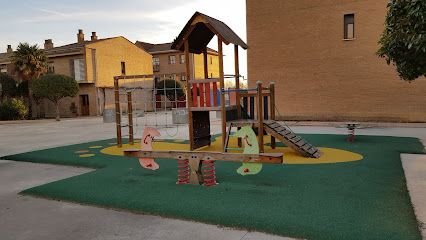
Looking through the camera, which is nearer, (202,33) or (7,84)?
(202,33)

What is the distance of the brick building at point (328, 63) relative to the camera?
20.0 meters

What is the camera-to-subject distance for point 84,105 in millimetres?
38812

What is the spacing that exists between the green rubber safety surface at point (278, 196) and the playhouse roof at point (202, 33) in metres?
3.31

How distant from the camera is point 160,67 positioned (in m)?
54.4

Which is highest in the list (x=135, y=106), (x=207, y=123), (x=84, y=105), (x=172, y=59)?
(x=172, y=59)

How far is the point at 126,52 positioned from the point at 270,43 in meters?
24.6

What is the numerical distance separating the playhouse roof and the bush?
2819 centimetres

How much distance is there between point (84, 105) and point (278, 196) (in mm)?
36974

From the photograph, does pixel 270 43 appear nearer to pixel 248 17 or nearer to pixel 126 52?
pixel 248 17

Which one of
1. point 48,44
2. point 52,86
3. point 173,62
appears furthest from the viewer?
point 173,62

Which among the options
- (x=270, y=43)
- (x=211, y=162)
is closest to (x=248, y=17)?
(x=270, y=43)

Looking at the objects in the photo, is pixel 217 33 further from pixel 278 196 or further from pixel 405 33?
pixel 278 196

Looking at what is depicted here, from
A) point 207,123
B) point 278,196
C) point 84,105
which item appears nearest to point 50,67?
point 84,105

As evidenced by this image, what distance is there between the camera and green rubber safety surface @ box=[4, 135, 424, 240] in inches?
171
